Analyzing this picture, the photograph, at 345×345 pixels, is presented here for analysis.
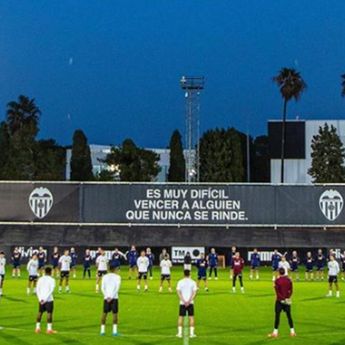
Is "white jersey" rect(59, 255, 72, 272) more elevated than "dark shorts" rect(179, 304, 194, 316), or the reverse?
"white jersey" rect(59, 255, 72, 272)

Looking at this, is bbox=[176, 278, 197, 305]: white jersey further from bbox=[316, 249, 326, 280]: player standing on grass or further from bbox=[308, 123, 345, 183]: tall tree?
bbox=[308, 123, 345, 183]: tall tree

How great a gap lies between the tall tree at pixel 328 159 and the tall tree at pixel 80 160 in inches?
1070

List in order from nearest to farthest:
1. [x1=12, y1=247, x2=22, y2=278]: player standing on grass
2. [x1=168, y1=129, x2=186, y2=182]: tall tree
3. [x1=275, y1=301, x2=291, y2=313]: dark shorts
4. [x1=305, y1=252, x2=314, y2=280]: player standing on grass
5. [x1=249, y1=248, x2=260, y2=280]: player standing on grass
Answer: [x1=275, y1=301, x2=291, y2=313]: dark shorts
[x1=12, y1=247, x2=22, y2=278]: player standing on grass
[x1=249, y1=248, x2=260, y2=280]: player standing on grass
[x1=305, y1=252, x2=314, y2=280]: player standing on grass
[x1=168, y1=129, x2=186, y2=182]: tall tree

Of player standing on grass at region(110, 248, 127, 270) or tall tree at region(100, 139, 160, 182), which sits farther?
tall tree at region(100, 139, 160, 182)

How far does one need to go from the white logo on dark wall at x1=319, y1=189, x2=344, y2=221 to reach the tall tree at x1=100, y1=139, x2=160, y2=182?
3029 centimetres

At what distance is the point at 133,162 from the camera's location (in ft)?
275

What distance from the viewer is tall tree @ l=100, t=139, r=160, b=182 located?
8331 centimetres

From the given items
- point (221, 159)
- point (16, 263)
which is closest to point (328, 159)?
point (221, 159)

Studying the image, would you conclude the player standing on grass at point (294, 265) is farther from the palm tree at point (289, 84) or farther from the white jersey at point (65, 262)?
the palm tree at point (289, 84)

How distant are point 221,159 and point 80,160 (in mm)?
17263

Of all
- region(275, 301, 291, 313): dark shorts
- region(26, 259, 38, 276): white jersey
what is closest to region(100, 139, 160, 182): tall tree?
region(26, 259, 38, 276): white jersey

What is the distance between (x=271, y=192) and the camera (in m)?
57.2

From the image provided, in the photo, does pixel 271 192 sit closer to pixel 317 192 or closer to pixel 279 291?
pixel 317 192

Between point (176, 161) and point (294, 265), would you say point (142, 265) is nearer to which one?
point (294, 265)
